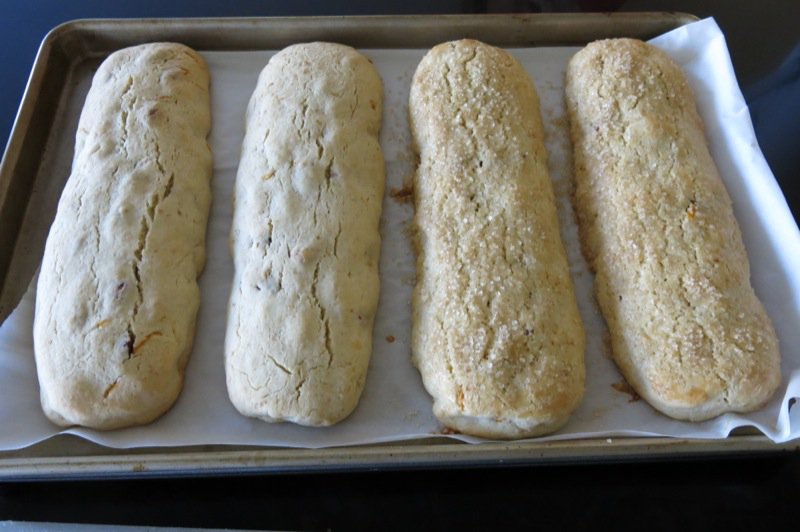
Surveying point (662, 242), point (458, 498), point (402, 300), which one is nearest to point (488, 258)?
point (402, 300)

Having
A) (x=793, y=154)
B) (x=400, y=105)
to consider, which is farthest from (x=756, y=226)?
(x=400, y=105)

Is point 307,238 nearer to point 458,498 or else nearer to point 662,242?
point 458,498

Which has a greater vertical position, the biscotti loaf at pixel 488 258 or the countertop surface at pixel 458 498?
the biscotti loaf at pixel 488 258

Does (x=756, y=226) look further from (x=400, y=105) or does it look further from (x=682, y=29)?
(x=400, y=105)

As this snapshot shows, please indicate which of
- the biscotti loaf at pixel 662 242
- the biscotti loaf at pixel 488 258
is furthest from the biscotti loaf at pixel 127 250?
the biscotti loaf at pixel 662 242

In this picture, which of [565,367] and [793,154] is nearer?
[565,367]

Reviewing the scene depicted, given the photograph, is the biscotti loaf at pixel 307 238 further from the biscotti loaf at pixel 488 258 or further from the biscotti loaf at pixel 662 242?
the biscotti loaf at pixel 662 242

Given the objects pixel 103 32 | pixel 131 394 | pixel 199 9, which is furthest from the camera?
pixel 199 9
